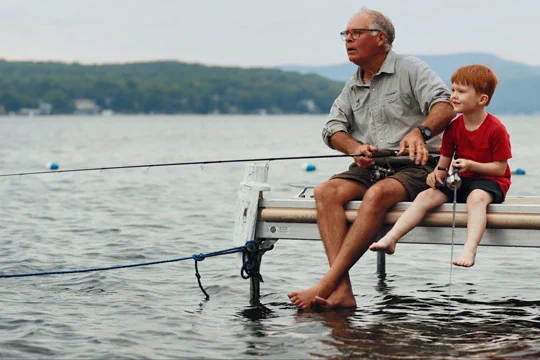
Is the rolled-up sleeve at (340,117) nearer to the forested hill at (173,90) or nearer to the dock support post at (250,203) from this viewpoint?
the dock support post at (250,203)

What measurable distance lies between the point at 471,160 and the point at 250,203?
150cm

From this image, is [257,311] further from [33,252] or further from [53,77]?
[53,77]

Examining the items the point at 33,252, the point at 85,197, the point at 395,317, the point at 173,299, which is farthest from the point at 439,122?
the point at 85,197

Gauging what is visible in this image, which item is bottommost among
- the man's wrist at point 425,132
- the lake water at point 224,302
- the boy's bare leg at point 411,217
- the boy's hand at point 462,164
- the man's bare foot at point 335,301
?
the lake water at point 224,302

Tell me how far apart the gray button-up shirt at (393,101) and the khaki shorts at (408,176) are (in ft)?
0.52

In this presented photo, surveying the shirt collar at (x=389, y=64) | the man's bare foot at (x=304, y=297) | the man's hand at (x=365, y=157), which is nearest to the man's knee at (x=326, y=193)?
the man's hand at (x=365, y=157)

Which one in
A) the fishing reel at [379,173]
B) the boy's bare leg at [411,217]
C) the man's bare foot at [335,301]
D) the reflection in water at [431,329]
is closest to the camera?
the reflection in water at [431,329]

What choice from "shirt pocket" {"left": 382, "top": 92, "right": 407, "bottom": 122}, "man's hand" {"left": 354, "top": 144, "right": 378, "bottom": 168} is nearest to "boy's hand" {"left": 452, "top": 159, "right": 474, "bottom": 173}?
"man's hand" {"left": 354, "top": 144, "right": 378, "bottom": 168}

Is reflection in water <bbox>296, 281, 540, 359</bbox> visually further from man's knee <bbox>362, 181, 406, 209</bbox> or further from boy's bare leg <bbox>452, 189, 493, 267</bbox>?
man's knee <bbox>362, 181, 406, 209</bbox>

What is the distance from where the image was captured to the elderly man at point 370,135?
648 cm

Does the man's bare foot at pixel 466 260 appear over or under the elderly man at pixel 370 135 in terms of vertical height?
under

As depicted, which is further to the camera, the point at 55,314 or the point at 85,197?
the point at 85,197

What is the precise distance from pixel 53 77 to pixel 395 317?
15502cm

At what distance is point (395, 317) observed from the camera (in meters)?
7.00
